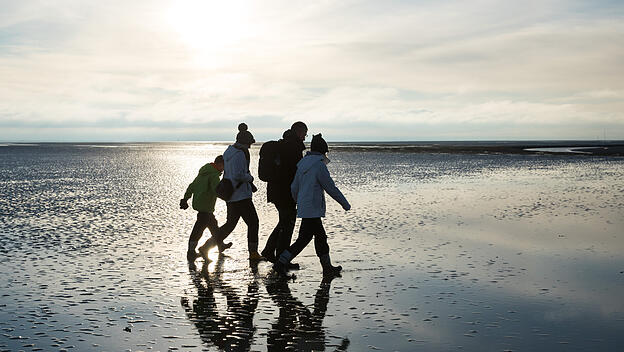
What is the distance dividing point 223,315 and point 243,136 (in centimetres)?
410

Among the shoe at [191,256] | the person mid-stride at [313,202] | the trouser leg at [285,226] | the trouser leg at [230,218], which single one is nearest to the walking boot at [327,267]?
the person mid-stride at [313,202]

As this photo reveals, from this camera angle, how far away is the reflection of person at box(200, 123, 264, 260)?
991 centimetres

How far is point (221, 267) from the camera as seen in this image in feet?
31.0

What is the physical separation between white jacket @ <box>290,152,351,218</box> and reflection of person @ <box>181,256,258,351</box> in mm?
1203

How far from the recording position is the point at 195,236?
10.1m

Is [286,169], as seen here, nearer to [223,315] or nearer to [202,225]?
[202,225]

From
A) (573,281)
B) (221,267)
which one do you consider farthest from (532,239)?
(221,267)

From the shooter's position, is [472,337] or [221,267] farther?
[221,267]

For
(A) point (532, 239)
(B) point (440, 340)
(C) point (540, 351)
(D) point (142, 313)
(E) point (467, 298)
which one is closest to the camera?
(C) point (540, 351)

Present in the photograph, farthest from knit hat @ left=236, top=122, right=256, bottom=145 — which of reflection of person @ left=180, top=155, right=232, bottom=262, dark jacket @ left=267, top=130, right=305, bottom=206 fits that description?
dark jacket @ left=267, top=130, right=305, bottom=206

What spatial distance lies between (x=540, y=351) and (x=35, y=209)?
1484 cm

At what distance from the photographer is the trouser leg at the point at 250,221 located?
9.84 meters

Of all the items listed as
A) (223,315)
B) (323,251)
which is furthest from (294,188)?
(223,315)

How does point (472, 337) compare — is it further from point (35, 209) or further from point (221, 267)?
point (35, 209)
